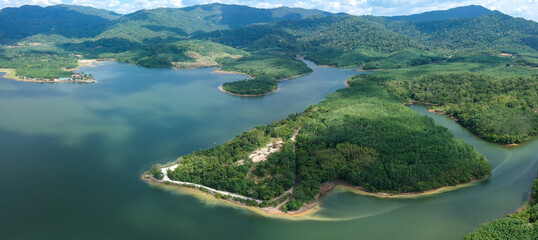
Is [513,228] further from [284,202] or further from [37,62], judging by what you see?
[37,62]

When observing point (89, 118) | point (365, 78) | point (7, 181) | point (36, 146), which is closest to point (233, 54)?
point (365, 78)

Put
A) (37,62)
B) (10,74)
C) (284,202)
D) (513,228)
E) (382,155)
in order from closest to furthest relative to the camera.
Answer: (513,228), (284,202), (382,155), (10,74), (37,62)

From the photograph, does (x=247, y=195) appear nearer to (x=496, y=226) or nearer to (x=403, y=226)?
(x=403, y=226)

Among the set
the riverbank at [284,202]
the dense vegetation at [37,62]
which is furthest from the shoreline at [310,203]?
the dense vegetation at [37,62]


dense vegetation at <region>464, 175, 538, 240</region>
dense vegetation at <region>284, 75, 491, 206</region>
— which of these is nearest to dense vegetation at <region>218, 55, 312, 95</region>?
dense vegetation at <region>284, 75, 491, 206</region>

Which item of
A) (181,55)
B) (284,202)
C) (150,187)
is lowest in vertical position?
(284,202)

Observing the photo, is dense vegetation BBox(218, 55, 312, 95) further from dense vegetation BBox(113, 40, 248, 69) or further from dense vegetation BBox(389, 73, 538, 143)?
dense vegetation BBox(389, 73, 538, 143)

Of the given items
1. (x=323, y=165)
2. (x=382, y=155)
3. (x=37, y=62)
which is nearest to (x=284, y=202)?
(x=323, y=165)

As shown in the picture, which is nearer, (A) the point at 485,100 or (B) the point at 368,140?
(B) the point at 368,140
